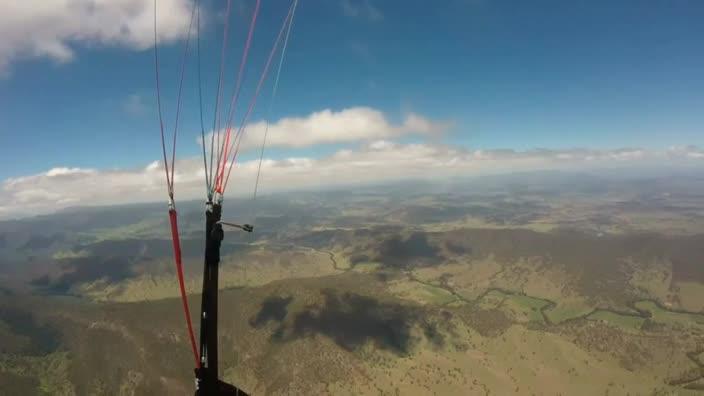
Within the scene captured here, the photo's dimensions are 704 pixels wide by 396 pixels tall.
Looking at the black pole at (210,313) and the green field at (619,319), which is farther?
the green field at (619,319)

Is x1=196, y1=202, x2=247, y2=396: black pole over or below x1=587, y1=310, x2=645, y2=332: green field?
over

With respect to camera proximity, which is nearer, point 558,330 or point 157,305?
point 558,330

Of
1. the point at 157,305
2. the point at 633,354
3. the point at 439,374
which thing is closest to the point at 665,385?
the point at 633,354

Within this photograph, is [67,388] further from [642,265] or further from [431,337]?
[642,265]

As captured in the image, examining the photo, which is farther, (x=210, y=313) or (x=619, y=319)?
(x=619, y=319)

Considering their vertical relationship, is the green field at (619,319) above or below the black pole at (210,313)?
below

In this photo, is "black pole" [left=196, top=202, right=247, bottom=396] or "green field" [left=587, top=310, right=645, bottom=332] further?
"green field" [left=587, top=310, right=645, bottom=332]

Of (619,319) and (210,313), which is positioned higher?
(210,313)

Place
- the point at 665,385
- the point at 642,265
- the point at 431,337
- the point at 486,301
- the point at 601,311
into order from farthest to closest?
the point at 642,265 → the point at 486,301 → the point at 601,311 → the point at 431,337 → the point at 665,385
